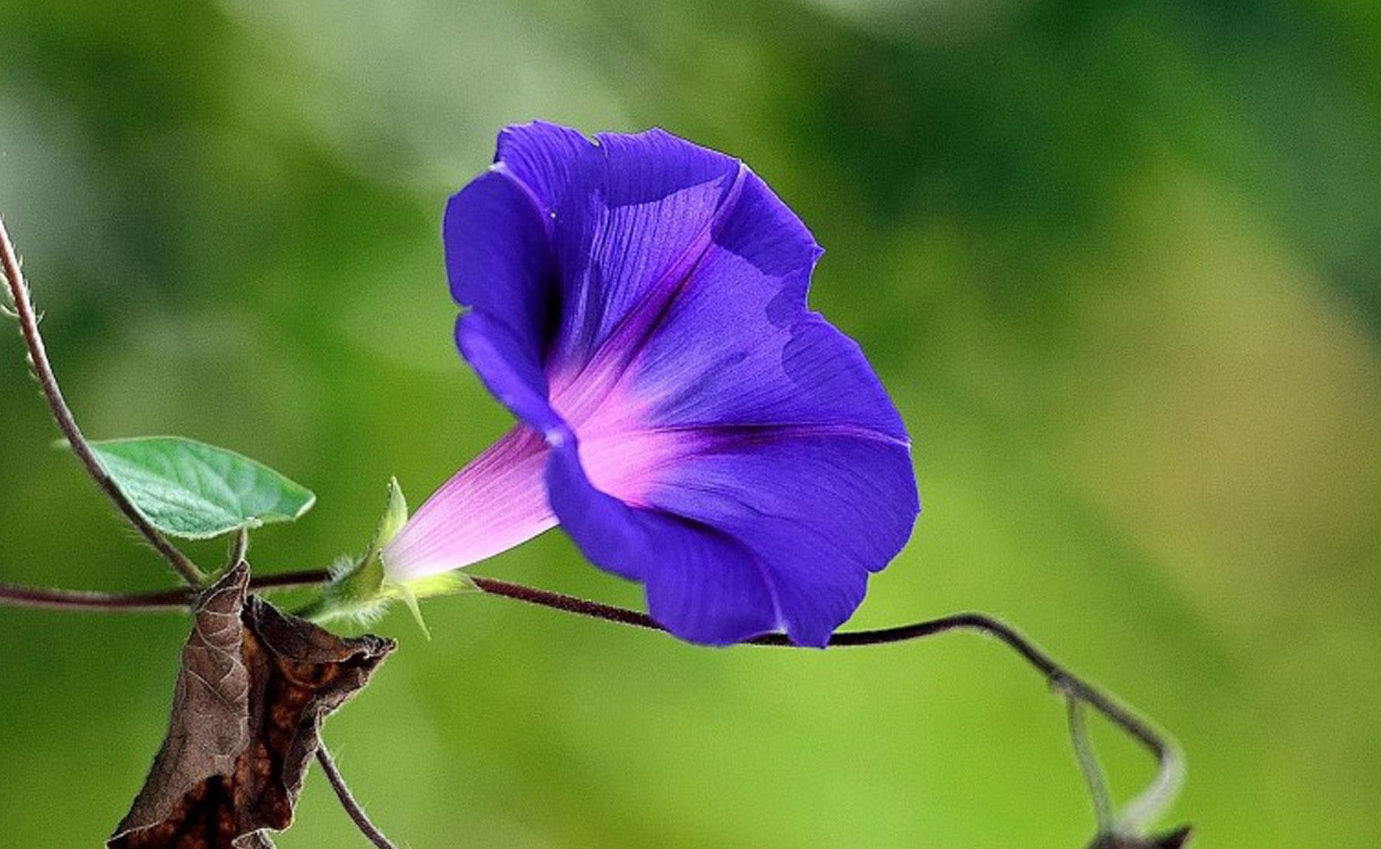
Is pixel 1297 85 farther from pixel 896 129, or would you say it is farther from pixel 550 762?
pixel 550 762

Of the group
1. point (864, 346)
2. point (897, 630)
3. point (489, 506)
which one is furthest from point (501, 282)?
point (864, 346)

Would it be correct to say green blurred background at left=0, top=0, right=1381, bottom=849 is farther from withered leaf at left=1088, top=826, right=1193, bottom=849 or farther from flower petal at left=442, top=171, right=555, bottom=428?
withered leaf at left=1088, top=826, right=1193, bottom=849

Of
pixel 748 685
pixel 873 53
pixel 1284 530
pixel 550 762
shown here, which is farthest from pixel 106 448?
pixel 1284 530

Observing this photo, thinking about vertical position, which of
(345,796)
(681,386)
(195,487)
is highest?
(681,386)

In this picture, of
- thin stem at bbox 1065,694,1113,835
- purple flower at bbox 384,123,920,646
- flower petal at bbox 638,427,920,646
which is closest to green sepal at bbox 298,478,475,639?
purple flower at bbox 384,123,920,646

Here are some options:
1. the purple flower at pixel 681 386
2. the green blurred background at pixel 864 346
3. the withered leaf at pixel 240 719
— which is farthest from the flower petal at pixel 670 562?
the green blurred background at pixel 864 346

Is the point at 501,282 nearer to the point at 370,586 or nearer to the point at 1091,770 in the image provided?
the point at 370,586
